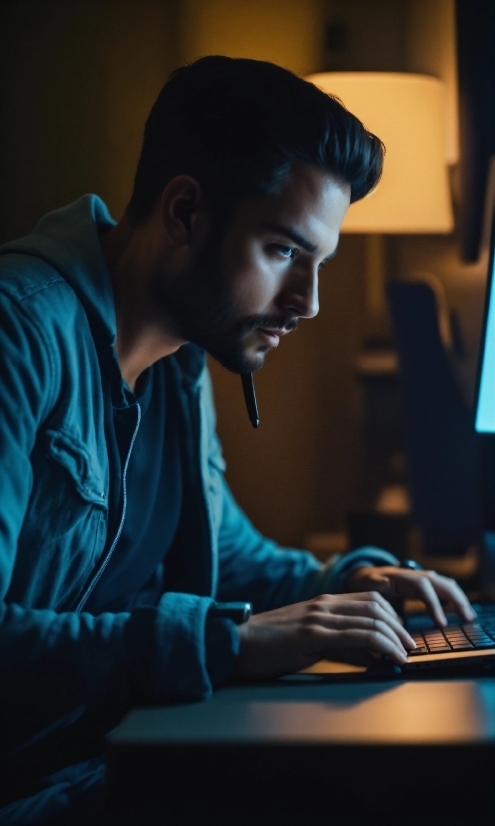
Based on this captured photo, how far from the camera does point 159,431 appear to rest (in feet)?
3.05

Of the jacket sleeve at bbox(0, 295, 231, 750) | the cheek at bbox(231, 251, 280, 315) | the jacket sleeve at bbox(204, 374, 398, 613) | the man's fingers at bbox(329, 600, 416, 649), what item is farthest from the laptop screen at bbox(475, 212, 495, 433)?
the jacket sleeve at bbox(0, 295, 231, 750)

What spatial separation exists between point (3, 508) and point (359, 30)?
145cm

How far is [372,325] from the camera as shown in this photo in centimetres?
174

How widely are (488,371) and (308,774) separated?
27.3 inches

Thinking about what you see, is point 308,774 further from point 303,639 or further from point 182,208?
point 182,208

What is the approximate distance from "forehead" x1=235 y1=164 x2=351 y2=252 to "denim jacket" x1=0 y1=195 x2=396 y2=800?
0.55 ft

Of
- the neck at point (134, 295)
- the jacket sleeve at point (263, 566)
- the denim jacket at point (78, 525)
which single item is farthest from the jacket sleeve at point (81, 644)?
the jacket sleeve at point (263, 566)

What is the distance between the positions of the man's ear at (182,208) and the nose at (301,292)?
0.12 m

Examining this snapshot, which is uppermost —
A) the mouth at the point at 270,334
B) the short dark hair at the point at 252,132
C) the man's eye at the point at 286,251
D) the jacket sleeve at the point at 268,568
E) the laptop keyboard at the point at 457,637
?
the short dark hair at the point at 252,132

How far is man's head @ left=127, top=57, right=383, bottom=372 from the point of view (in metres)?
0.78

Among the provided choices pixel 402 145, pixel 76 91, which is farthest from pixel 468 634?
pixel 76 91

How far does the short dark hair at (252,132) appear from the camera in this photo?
0.78 meters

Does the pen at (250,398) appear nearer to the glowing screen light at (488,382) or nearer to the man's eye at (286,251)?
the man's eye at (286,251)

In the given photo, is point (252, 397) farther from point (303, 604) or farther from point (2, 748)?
point (2, 748)
